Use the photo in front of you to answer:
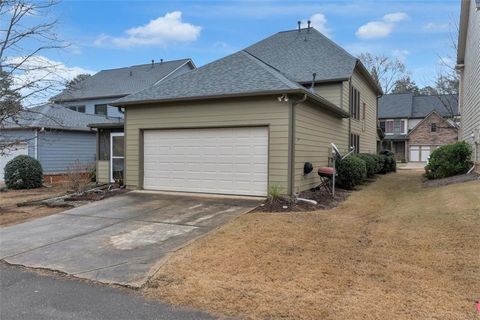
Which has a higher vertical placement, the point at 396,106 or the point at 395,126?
the point at 396,106

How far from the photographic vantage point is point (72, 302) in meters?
4.38

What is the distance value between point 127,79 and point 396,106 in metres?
33.7

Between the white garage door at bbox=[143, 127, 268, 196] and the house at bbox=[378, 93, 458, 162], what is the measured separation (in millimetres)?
38010

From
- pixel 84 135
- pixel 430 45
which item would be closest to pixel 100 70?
pixel 84 135

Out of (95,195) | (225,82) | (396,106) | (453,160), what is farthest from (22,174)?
(396,106)

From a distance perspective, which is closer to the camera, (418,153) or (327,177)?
(327,177)

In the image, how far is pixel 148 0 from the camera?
1280 cm

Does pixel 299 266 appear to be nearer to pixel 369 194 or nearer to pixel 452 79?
pixel 369 194

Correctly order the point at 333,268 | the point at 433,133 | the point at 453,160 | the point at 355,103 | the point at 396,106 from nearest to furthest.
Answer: the point at 333,268 < the point at 453,160 < the point at 355,103 < the point at 433,133 < the point at 396,106

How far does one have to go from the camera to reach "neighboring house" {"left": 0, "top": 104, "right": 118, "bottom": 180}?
62.4ft

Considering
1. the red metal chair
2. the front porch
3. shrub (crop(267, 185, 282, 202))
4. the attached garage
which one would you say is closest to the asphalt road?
shrub (crop(267, 185, 282, 202))

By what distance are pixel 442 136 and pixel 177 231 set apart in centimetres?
4558

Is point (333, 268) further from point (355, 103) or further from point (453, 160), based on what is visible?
point (355, 103)

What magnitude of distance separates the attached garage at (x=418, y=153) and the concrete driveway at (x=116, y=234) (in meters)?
42.2
